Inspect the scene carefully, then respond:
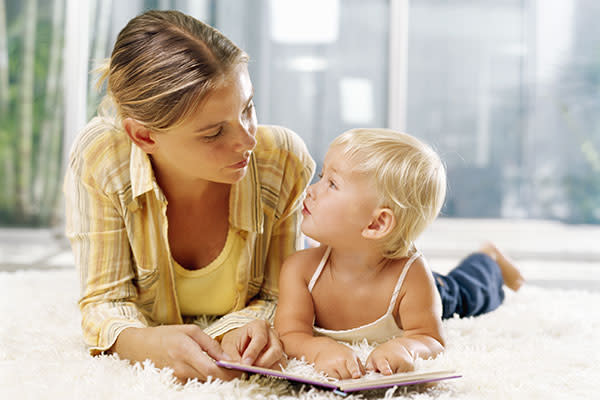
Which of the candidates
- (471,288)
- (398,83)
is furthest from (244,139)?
(398,83)

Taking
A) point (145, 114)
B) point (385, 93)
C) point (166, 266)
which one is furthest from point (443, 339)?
point (385, 93)

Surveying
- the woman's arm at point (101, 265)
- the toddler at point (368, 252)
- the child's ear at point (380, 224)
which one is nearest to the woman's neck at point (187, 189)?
the woman's arm at point (101, 265)

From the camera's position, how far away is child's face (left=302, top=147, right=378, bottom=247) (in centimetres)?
123

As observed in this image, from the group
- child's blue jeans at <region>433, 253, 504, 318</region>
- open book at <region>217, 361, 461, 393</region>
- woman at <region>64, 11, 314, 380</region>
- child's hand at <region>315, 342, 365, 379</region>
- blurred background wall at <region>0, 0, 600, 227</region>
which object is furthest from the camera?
blurred background wall at <region>0, 0, 600, 227</region>

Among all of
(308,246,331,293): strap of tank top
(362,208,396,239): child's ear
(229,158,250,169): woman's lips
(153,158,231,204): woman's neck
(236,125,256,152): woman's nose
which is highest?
(236,125,256,152): woman's nose

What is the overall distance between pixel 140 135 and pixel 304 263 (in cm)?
42

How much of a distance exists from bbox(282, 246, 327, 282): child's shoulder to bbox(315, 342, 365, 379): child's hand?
250 mm

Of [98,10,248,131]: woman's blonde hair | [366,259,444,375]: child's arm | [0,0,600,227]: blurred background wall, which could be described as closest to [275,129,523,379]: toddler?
[366,259,444,375]: child's arm

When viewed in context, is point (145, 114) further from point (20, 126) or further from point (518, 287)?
point (20, 126)

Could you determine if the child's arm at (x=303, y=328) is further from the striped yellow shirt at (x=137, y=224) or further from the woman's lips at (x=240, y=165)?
the woman's lips at (x=240, y=165)

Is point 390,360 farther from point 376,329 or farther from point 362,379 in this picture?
point 376,329

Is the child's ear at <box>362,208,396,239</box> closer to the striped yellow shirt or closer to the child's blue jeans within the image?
the striped yellow shirt

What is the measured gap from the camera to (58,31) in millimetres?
3498

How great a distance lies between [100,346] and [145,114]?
0.43m
